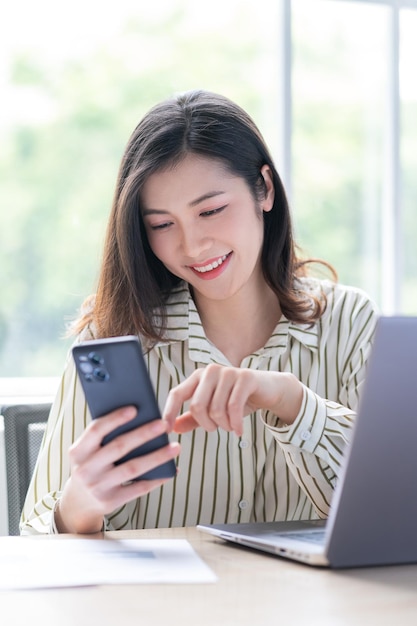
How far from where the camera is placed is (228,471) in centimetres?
166

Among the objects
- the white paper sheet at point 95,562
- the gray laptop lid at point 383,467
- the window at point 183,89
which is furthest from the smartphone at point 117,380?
the window at point 183,89

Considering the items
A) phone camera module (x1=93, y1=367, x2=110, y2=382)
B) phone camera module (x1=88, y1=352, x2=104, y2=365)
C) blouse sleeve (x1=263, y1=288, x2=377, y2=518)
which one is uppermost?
phone camera module (x1=88, y1=352, x2=104, y2=365)

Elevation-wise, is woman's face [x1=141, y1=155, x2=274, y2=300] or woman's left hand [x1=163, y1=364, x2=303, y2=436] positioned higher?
woman's face [x1=141, y1=155, x2=274, y2=300]

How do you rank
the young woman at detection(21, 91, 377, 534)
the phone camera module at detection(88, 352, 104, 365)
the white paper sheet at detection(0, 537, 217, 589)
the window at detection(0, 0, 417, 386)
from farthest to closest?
the window at detection(0, 0, 417, 386) < the young woman at detection(21, 91, 377, 534) < the phone camera module at detection(88, 352, 104, 365) < the white paper sheet at detection(0, 537, 217, 589)

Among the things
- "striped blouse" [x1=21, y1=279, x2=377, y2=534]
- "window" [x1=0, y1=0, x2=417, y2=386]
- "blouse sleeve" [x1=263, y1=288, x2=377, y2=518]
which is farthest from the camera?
"window" [x1=0, y1=0, x2=417, y2=386]

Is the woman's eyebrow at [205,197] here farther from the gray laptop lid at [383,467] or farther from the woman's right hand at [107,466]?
the gray laptop lid at [383,467]

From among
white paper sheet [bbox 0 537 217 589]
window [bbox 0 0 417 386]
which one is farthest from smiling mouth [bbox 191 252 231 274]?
window [bbox 0 0 417 386]

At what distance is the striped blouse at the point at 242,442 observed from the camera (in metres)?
1.45

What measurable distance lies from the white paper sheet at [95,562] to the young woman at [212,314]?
0.25 metres

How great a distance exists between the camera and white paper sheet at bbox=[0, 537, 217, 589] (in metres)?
0.98

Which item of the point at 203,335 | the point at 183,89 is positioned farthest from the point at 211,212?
the point at 183,89

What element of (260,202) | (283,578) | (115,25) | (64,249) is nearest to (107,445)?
(283,578)

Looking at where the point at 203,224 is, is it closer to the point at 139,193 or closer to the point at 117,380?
the point at 139,193

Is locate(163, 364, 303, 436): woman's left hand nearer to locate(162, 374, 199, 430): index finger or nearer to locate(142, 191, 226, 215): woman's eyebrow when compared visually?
locate(162, 374, 199, 430): index finger
